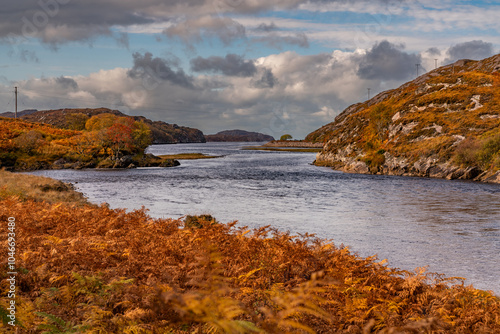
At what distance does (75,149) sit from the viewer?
76.4 meters

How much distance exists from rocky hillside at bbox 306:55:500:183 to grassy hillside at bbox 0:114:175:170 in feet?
128

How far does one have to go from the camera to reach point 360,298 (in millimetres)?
6434

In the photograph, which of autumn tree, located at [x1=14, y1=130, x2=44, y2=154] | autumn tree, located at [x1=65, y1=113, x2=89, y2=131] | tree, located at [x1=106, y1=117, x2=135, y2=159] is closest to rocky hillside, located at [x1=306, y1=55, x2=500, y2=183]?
tree, located at [x1=106, y1=117, x2=135, y2=159]

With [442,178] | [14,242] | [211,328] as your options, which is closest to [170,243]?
[14,242]

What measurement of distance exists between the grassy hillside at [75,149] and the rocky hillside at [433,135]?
3898 cm

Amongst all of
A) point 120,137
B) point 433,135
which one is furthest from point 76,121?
point 433,135

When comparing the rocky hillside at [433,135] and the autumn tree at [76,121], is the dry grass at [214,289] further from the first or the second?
the autumn tree at [76,121]

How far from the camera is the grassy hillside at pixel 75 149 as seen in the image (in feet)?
225

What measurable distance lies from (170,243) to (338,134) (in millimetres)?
77809

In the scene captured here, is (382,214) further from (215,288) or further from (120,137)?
(120,137)

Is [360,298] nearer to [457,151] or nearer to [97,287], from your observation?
[97,287]

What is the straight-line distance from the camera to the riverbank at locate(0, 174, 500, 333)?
15.6 feet

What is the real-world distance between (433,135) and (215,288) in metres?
58.6

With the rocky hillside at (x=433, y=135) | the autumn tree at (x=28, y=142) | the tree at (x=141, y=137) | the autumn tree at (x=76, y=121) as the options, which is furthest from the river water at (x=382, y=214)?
the autumn tree at (x=76, y=121)
